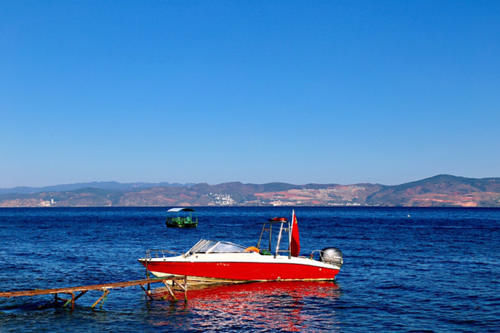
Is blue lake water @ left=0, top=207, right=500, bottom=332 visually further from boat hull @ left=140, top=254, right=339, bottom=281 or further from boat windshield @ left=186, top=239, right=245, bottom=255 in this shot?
boat windshield @ left=186, top=239, right=245, bottom=255

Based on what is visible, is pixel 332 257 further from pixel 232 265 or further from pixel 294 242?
pixel 232 265

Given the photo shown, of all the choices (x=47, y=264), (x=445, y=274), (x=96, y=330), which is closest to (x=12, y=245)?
(x=47, y=264)

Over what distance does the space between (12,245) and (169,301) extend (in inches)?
1880

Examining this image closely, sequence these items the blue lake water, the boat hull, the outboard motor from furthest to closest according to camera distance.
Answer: the outboard motor → the boat hull → the blue lake water

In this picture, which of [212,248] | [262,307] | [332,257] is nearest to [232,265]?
[212,248]

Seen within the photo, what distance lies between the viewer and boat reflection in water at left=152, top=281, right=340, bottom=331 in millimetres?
25016

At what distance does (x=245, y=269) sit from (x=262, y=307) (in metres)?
5.85

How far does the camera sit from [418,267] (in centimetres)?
4694

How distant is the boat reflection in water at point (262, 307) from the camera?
2502 centimetres

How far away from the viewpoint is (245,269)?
34344 mm

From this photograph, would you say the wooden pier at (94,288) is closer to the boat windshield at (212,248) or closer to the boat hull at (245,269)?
the boat hull at (245,269)

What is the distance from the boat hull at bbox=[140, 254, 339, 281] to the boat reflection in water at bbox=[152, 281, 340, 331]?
21.6 inches

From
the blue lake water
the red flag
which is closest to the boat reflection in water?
the blue lake water

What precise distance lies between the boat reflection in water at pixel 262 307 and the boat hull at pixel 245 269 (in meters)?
0.55
